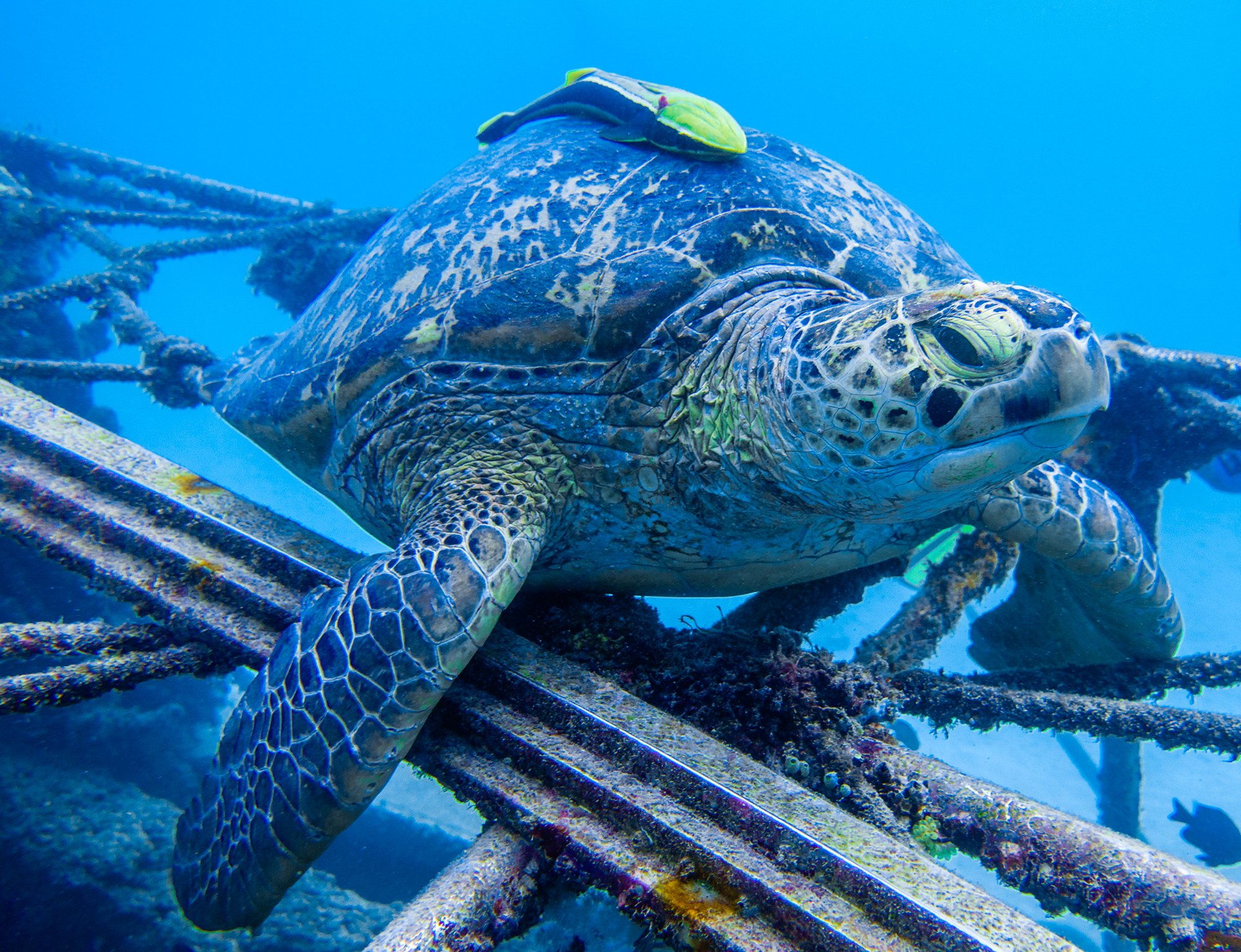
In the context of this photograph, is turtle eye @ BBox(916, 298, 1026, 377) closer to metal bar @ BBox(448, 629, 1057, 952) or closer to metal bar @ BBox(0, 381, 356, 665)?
metal bar @ BBox(448, 629, 1057, 952)

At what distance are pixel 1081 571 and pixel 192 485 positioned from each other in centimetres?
386

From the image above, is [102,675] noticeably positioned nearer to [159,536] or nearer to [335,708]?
[159,536]

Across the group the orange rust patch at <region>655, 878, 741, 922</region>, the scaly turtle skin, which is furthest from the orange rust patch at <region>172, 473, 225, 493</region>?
the orange rust patch at <region>655, 878, 741, 922</region>

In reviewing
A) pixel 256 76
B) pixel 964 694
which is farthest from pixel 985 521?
pixel 256 76

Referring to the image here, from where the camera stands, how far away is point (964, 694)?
2.10 m

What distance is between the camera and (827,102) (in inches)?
3561

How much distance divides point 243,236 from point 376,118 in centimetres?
11124

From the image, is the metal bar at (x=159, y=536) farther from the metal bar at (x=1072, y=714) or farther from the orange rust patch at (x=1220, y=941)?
the orange rust patch at (x=1220, y=941)

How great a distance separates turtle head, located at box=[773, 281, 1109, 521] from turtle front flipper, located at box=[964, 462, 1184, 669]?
995mm

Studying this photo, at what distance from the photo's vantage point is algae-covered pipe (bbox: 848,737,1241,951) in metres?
1.24

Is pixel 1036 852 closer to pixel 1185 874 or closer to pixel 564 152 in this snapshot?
pixel 1185 874

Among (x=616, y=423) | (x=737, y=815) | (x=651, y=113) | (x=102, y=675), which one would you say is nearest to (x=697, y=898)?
(x=737, y=815)

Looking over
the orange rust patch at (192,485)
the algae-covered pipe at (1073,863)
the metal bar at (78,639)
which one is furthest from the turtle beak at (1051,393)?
the orange rust patch at (192,485)

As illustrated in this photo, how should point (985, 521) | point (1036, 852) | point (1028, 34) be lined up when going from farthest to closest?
point (1028, 34)
point (985, 521)
point (1036, 852)
